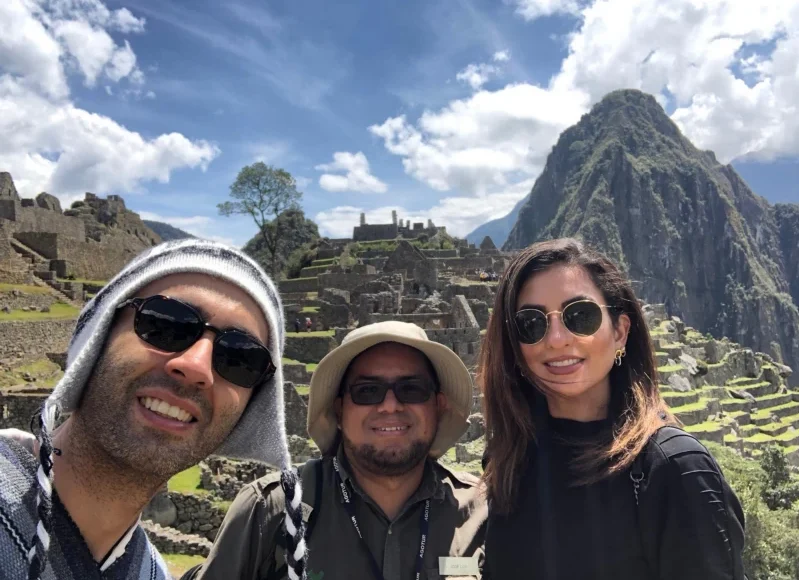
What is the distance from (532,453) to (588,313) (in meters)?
0.75

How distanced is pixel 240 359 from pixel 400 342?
122 cm

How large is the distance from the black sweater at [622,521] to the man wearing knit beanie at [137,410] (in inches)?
41.1

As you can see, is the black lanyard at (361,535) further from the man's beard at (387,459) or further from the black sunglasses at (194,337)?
the black sunglasses at (194,337)

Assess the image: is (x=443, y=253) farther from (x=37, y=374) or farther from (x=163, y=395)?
(x=163, y=395)

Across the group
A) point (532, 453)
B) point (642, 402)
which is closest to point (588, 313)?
point (642, 402)

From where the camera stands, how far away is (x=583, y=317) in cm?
258

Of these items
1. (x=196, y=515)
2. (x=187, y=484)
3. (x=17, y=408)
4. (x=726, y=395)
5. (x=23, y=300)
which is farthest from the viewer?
(x=726, y=395)

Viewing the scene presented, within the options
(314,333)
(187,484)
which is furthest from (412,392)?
(314,333)

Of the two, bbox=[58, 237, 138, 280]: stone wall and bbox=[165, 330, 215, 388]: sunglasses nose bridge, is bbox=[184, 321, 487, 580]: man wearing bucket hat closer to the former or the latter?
bbox=[165, 330, 215, 388]: sunglasses nose bridge

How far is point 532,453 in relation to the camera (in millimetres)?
2607

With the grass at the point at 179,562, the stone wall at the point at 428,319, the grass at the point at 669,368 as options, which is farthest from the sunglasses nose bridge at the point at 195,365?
the grass at the point at 669,368

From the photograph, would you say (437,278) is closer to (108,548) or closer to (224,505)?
(224,505)

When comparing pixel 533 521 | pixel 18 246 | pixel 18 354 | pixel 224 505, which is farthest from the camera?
pixel 18 246

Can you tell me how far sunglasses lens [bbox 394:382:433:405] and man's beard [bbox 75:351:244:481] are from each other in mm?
1298
